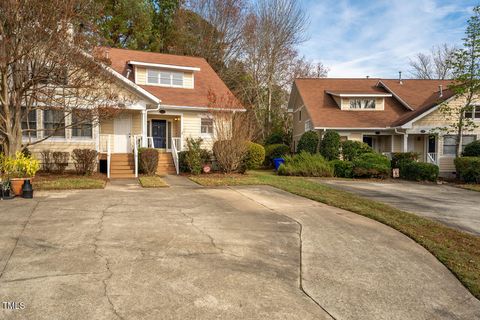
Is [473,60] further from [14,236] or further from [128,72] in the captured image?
[14,236]

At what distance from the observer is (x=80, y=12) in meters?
11.3

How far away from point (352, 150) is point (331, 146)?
4.28 ft

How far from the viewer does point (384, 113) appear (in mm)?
24078

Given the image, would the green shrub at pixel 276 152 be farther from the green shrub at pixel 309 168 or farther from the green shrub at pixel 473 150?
the green shrub at pixel 473 150

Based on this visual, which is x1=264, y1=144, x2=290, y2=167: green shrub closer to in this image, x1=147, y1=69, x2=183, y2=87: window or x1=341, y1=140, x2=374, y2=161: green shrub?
x1=341, y1=140, x2=374, y2=161: green shrub

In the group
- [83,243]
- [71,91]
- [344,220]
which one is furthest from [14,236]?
[71,91]

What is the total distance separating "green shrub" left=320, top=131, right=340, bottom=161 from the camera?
2069 centimetres

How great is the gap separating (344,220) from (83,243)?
5309 mm

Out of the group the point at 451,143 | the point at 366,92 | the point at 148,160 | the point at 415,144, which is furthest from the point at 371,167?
the point at 148,160

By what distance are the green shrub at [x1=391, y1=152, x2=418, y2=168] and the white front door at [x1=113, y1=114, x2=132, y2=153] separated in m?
15.3

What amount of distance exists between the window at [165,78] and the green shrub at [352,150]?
437 inches

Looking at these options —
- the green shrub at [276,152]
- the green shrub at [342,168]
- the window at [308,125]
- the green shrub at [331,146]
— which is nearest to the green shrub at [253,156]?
the green shrub at [342,168]

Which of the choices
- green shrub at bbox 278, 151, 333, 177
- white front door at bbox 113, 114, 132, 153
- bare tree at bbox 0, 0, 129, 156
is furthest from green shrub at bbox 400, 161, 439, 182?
bare tree at bbox 0, 0, 129, 156

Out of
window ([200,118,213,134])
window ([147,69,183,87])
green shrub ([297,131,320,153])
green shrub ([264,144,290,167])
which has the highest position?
window ([147,69,183,87])
